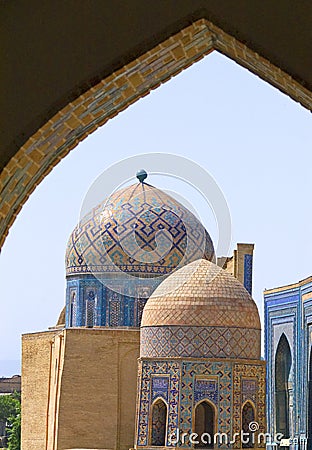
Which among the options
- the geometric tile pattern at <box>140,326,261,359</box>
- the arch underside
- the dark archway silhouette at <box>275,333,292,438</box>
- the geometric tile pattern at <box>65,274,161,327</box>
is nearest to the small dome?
the geometric tile pattern at <box>140,326,261,359</box>

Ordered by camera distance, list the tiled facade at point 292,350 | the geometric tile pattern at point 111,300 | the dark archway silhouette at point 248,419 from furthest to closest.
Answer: the geometric tile pattern at point 111,300
the tiled facade at point 292,350
the dark archway silhouette at point 248,419

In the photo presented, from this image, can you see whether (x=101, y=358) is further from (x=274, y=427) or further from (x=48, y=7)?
(x=48, y=7)

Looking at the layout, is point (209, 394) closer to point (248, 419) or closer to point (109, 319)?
point (248, 419)

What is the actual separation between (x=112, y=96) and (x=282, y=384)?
1486 cm

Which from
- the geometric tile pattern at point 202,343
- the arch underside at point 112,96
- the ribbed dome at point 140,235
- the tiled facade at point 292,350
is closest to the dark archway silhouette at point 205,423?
the geometric tile pattern at point 202,343

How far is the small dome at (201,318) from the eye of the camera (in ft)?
52.6

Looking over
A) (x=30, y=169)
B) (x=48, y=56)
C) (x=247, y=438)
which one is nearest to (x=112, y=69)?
(x=48, y=56)

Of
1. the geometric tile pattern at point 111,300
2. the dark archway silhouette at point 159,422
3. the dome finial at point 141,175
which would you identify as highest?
the dome finial at point 141,175

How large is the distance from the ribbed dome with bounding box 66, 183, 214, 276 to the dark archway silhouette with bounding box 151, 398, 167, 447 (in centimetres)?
397

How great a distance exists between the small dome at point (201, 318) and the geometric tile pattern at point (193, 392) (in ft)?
0.58

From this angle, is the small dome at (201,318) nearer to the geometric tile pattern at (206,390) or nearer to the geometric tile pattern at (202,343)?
the geometric tile pattern at (202,343)

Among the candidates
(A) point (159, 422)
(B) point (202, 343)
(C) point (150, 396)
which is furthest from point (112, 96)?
(A) point (159, 422)

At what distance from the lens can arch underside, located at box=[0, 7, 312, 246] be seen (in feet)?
14.9

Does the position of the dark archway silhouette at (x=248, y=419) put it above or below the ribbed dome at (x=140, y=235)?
below
